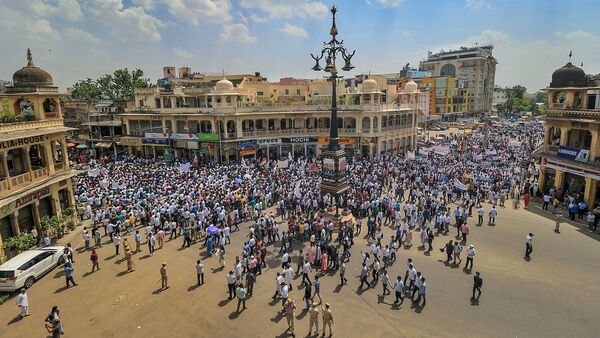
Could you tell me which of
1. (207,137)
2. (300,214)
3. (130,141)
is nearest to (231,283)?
→ (300,214)

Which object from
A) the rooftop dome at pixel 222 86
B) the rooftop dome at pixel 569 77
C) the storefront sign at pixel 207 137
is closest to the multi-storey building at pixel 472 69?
the rooftop dome at pixel 569 77

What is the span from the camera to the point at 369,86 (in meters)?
41.9

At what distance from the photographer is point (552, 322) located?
36.7 ft

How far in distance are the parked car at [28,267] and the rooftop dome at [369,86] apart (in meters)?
34.8

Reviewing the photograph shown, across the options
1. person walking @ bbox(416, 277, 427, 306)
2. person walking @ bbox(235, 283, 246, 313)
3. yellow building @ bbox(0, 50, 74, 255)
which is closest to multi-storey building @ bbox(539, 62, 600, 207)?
person walking @ bbox(416, 277, 427, 306)

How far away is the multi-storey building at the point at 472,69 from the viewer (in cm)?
9594

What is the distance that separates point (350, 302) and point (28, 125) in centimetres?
1854

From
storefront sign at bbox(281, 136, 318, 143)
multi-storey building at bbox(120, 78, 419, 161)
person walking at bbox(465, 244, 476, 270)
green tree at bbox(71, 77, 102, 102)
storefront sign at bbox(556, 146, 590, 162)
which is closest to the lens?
person walking at bbox(465, 244, 476, 270)

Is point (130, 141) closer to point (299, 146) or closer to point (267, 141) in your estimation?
point (267, 141)

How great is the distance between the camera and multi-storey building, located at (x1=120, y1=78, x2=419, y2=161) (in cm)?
3938

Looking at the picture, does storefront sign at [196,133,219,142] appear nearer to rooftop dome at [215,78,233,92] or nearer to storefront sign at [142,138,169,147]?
storefront sign at [142,138,169,147]

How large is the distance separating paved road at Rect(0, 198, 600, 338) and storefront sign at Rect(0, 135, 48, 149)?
6.67m

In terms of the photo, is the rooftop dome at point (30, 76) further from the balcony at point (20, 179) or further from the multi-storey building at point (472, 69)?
the multi-storey building at point (472, 69)

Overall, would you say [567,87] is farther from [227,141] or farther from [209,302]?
[227,141]
